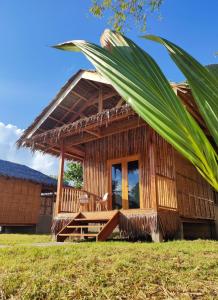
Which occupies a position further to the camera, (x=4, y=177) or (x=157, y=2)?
(x=4, y=177)

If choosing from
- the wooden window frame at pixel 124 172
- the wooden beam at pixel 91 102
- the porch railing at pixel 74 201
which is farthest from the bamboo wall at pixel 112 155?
the wooden beam at pixel 91 102

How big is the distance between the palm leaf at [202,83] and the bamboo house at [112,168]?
236 inches

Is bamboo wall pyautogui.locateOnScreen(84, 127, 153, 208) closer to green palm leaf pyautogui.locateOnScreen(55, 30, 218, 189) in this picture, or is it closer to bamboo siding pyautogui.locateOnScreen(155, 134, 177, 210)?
bamboo siding pyautogui.locateOnScreen(155, 134, 177, 210)

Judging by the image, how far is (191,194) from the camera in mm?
8672

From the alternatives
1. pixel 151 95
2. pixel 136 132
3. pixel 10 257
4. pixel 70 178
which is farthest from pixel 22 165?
pixel 151 95

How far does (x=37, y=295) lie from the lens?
1.86 meters

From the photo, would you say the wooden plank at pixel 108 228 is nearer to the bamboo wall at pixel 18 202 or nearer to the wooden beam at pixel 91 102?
the wooden beam at pixel 91 102

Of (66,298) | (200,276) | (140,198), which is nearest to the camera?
(66,298)

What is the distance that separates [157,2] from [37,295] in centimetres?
493

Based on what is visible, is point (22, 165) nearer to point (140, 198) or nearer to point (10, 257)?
point (140, 198)

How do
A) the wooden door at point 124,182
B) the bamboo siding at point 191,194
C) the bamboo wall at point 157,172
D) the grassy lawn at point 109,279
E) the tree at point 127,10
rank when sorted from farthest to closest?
1. the wooden door at point 124,182
2. the bamboo siding at point 191,194
3. the bamboo wall at point 157,172
4. the tree at point 127,10
5. the grassy lawn at point 109,279

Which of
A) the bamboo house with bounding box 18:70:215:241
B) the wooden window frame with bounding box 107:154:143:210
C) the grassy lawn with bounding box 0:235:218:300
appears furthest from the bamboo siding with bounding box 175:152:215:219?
the grassy lawn with bounding box 0:235:218:300

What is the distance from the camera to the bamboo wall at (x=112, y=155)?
26.7 feet

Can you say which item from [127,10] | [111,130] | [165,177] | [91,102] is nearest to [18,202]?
[91,102]
